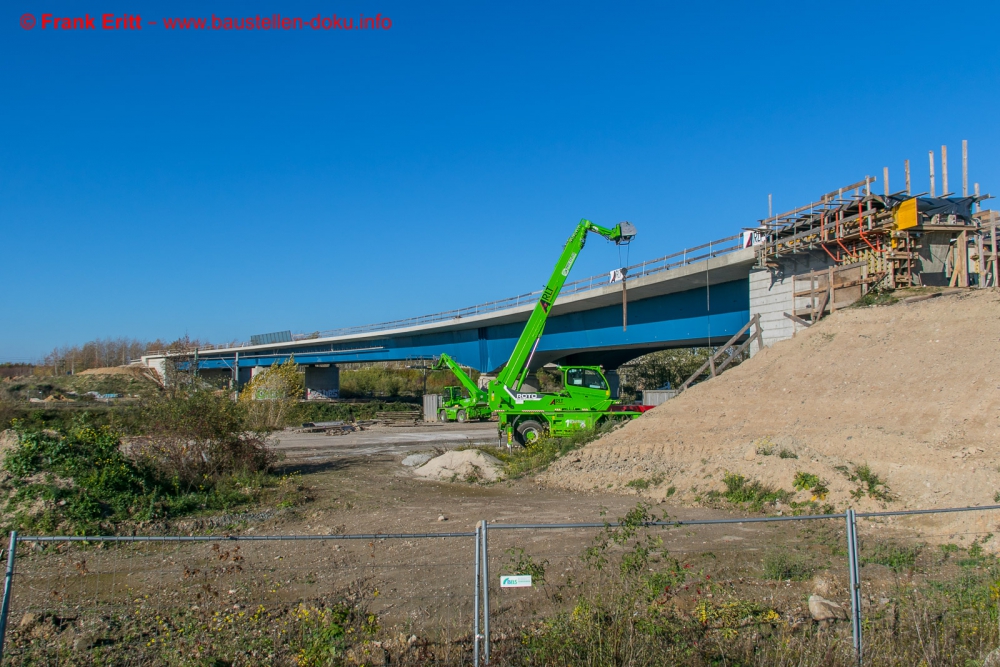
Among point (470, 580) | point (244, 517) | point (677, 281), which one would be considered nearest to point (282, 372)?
point (677, 281)

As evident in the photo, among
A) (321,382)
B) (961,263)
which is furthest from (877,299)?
(321,382)

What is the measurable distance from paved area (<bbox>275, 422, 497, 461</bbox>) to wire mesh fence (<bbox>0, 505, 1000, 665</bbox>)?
13689 millimetres

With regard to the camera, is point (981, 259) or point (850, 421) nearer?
point (850, 421)

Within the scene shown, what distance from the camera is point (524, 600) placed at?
24.3 ft

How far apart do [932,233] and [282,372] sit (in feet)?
128

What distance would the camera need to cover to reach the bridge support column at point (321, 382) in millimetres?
69125

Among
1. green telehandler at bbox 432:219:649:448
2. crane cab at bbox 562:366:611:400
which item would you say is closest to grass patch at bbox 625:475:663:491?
green telehandler at bbox 432:219:649:448

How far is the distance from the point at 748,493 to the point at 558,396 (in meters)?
11.8

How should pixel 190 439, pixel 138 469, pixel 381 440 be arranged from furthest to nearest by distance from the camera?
pixel 381 440, pixel 190 439, pixel 138 469

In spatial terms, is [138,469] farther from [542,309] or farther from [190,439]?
[542,309]

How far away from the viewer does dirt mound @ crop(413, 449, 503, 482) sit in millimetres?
18013

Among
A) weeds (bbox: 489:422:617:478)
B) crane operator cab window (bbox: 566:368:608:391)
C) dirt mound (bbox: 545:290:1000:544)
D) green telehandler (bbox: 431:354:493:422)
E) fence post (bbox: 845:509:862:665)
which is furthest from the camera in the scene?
green telehandler (bbox: 431:354:493:422)

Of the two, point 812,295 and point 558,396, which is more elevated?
point 812,295

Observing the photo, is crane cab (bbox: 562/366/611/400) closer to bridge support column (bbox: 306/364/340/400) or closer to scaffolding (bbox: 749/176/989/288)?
scaffolding (bbox: 749/176/989/288)
